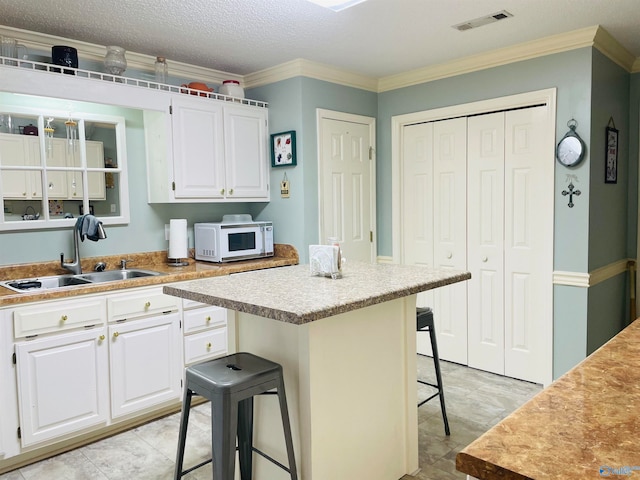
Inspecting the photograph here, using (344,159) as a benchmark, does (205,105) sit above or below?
above

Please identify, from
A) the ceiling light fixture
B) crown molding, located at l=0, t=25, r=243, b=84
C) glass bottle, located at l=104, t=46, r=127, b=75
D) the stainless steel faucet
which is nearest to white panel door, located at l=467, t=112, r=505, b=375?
the ceiling light fixture

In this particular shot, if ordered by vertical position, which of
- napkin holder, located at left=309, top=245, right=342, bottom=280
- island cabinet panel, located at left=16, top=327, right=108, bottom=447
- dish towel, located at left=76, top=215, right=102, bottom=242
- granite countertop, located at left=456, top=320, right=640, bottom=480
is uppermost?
dish towel, located at left=76, top=215, right=102, bottom=242

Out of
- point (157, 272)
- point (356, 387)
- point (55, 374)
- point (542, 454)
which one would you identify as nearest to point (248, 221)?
point (157, 272)

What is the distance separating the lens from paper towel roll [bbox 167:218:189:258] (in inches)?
143

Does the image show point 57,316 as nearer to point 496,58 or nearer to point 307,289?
point 307,289

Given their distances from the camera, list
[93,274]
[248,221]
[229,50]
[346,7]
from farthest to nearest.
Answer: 1. [248,221]
2. [229,50]
3. [93,274]
4. [346,7]

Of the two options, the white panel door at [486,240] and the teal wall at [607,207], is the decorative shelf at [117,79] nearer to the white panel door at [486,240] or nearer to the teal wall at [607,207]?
the white panel door at [486,240]

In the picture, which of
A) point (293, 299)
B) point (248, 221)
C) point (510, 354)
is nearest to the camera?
point (293, 299)

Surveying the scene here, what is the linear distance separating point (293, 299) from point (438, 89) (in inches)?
111

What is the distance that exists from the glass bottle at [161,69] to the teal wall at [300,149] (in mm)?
852

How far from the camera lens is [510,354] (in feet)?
12.2

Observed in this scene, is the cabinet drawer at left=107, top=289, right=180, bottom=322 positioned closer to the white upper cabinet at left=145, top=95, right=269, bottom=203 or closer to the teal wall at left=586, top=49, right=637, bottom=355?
the white upper cabinet at left=145, top=95, right=269, bottom=203

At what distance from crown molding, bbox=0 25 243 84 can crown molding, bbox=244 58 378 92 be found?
0.21m

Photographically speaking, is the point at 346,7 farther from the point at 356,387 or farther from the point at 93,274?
the point at 93,274
